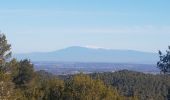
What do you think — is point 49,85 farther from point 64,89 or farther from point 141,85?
point 141,85

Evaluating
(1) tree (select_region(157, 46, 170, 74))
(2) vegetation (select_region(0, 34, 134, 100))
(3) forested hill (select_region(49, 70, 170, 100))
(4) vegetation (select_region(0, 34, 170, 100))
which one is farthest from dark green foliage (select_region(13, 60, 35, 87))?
(3) forested hill (select_region(49, 70, 170, 100))

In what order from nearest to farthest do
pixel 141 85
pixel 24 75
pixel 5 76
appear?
1. pixel 5 76
2. pixel 24 75
3. pixel 141 85

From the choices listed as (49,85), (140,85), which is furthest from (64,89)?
(140,85)

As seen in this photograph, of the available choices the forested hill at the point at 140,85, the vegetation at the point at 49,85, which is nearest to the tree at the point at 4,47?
the vegetation at the point at 49,85

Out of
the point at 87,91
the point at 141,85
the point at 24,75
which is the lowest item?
the point at 141,85

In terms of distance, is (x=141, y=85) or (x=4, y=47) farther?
(x=141, y=85)

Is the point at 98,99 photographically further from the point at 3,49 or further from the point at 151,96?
the point at 151,96

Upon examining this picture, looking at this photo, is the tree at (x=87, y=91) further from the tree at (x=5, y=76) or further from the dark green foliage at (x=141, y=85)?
the dark green foliage at (x=141, y=85)

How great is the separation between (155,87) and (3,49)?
89.7 metres

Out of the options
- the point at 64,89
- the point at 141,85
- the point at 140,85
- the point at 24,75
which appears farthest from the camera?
the point at 141,85

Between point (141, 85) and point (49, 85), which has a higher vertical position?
point (49, 85)

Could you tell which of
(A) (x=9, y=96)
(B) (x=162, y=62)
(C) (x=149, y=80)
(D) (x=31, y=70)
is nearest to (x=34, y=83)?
(D) (x=31, y=70)

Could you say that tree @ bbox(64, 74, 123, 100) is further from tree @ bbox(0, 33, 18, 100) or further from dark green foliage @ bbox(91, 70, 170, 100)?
dark green foliage @ bbox(91, 70, 170, 100)

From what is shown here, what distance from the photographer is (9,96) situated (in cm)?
3609
